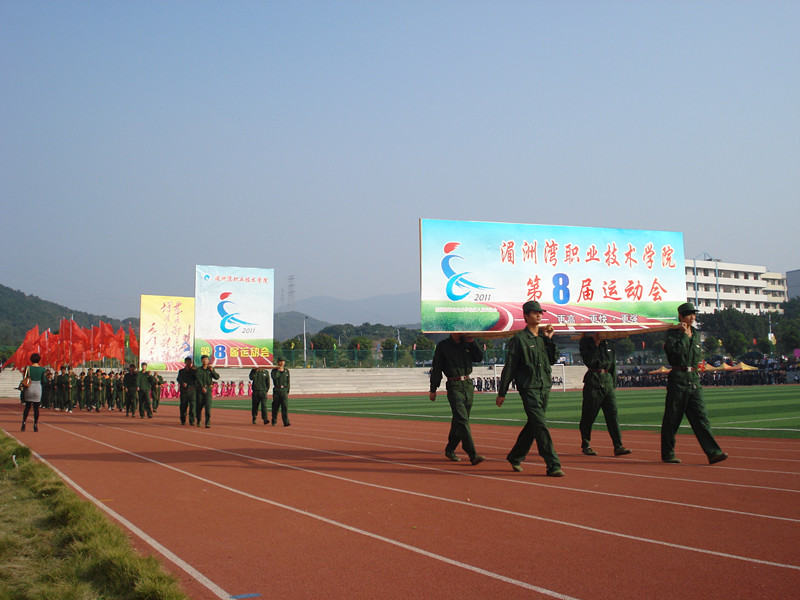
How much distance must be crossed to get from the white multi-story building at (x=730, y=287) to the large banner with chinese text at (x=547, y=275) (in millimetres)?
86483

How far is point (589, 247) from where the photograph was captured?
28.9 metres

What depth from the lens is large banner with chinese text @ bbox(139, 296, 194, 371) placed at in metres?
43.2

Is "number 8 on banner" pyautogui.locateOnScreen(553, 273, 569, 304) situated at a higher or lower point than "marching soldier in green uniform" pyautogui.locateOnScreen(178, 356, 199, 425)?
higher

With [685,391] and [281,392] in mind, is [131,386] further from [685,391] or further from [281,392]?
[685,391]

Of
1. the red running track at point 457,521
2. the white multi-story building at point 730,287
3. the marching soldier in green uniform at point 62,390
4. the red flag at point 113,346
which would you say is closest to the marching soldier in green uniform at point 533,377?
the red running track at point 457,521

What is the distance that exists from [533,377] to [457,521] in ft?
9.40

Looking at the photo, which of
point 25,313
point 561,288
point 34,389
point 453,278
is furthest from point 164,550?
point 25,313

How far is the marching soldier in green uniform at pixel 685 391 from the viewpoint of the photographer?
882cm

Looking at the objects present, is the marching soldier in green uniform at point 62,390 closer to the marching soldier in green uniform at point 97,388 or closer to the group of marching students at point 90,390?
the group of marching students at point 90,390

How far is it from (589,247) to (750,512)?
23591 mm

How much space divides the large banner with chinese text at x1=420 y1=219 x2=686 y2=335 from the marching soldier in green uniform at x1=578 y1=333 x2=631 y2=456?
1527 cm

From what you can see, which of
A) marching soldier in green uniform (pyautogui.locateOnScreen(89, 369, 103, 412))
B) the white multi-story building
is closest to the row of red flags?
marching soldier in green uniform (pyautogui.locateOnScreen(89, 369, 103, 412))

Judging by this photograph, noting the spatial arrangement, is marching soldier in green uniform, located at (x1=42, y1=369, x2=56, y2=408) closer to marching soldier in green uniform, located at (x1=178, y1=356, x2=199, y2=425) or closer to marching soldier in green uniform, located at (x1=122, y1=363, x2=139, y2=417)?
marching soldier in green uniform, located at (x1=122, y1=363, x2=139, y2=417)

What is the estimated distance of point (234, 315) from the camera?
3138 centimetres
